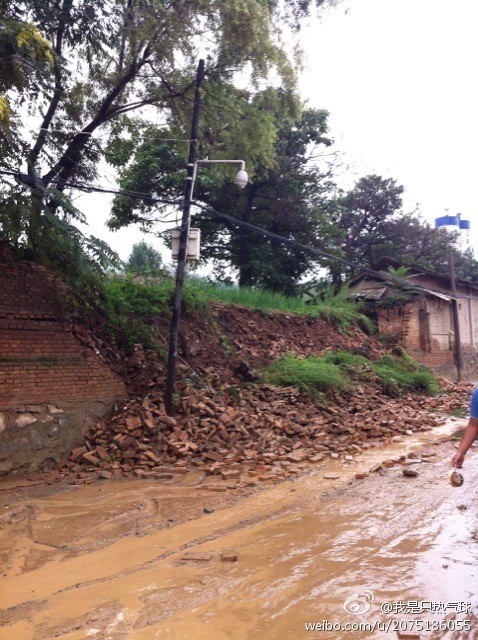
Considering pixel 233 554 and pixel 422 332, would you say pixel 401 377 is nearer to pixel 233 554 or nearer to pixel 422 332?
pixel 422 332

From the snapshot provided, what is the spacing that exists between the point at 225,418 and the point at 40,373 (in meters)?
3.34

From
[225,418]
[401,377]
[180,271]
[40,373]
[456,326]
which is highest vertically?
[180,271]

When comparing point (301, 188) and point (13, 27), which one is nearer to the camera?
point (13, 27)

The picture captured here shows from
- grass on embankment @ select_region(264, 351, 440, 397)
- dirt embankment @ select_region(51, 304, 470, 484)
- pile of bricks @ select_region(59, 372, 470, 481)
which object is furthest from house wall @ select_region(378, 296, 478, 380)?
pile of bricks @ select_region(59, 372, 470, 481)

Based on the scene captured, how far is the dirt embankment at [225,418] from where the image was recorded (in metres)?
9.01

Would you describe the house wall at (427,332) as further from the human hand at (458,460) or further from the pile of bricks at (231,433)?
the human hand at (458,460)

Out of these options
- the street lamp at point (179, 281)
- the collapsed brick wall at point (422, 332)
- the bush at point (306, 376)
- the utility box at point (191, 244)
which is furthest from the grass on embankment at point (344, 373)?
the utility box at point (191, 244)

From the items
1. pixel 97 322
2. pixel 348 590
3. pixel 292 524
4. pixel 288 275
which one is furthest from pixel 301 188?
pixel 348 590

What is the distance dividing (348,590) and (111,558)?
228 cm

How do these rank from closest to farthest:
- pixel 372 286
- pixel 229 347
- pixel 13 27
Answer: pixel 13 27
pixel 229 347
pixel 372 286

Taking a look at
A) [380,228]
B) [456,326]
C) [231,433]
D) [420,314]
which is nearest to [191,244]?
[231,433]

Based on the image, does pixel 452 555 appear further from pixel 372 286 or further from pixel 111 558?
pixel 372 286

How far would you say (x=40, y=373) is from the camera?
9.05m

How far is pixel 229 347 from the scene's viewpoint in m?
13.8
